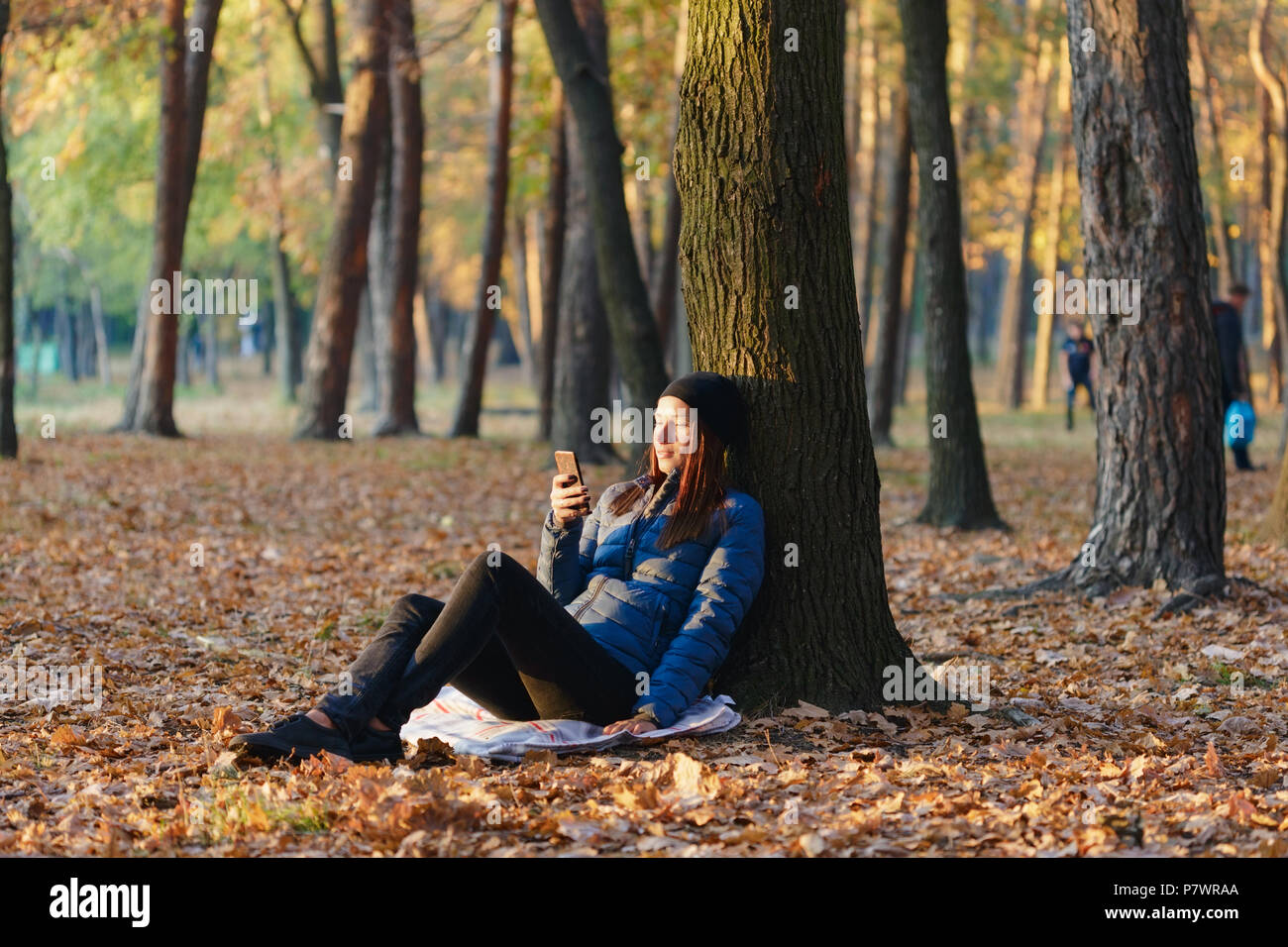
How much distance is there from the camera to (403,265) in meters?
21.2

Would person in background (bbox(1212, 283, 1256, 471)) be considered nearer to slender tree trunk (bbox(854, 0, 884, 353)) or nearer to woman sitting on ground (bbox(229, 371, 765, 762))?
slender tree trunk (bbox(854, 0, 884, 353))

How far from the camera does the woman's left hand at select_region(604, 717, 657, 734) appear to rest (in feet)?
17.1

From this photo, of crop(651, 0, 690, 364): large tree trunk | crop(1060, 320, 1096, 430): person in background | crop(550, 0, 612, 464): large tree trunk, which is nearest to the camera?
crop(550, 0, 612, 464): large tree trunk

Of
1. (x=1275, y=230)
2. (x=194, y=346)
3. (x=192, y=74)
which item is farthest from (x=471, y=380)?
(x=194, y=346)

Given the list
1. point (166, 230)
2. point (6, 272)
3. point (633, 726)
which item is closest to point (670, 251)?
point (166, 230)

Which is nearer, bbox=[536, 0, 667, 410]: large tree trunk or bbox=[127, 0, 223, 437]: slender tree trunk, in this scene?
bbox=[536, 0, 667, 410]: large tree trunk

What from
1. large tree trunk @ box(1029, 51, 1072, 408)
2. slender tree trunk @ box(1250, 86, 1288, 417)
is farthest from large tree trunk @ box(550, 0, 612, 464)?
slender tree trunk @ box(1250, 86, 1288, 417)

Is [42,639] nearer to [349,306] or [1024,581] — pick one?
[1024,581]

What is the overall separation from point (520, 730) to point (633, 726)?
42 cm

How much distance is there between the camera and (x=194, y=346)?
58656 mm

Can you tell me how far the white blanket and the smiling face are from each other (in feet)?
3.16

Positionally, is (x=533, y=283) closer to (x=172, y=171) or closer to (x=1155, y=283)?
(x=172, y=171)
